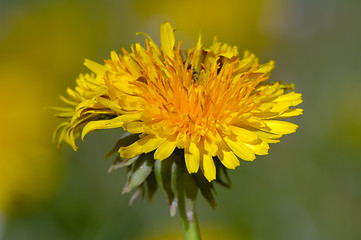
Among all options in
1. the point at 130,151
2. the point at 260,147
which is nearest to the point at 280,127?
the point at 260,147

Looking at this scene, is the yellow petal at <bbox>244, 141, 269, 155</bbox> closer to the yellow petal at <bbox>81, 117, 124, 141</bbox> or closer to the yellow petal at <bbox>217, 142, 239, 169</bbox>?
the yellow petal at <bbox>217, 142, 239, 169</bbox>

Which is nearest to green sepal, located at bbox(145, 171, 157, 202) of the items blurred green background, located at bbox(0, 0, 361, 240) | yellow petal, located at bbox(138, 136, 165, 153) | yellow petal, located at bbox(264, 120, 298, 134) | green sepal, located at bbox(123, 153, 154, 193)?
green sepal, located at bbox(123, 153, 154, 193)

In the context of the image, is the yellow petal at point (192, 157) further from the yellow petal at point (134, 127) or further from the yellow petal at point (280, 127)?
the yellow petal at point (280, 127)

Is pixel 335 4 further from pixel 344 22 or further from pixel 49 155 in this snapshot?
pixel 49 155

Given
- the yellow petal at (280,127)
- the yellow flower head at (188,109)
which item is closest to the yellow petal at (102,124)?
the yellow flower head at (188,109)

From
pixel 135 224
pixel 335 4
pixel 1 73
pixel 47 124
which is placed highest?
pixel 335 4

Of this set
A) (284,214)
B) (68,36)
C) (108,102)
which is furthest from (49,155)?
(68,36)

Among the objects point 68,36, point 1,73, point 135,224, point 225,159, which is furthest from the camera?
point 68,36

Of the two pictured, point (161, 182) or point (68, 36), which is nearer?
point (161, 182)
